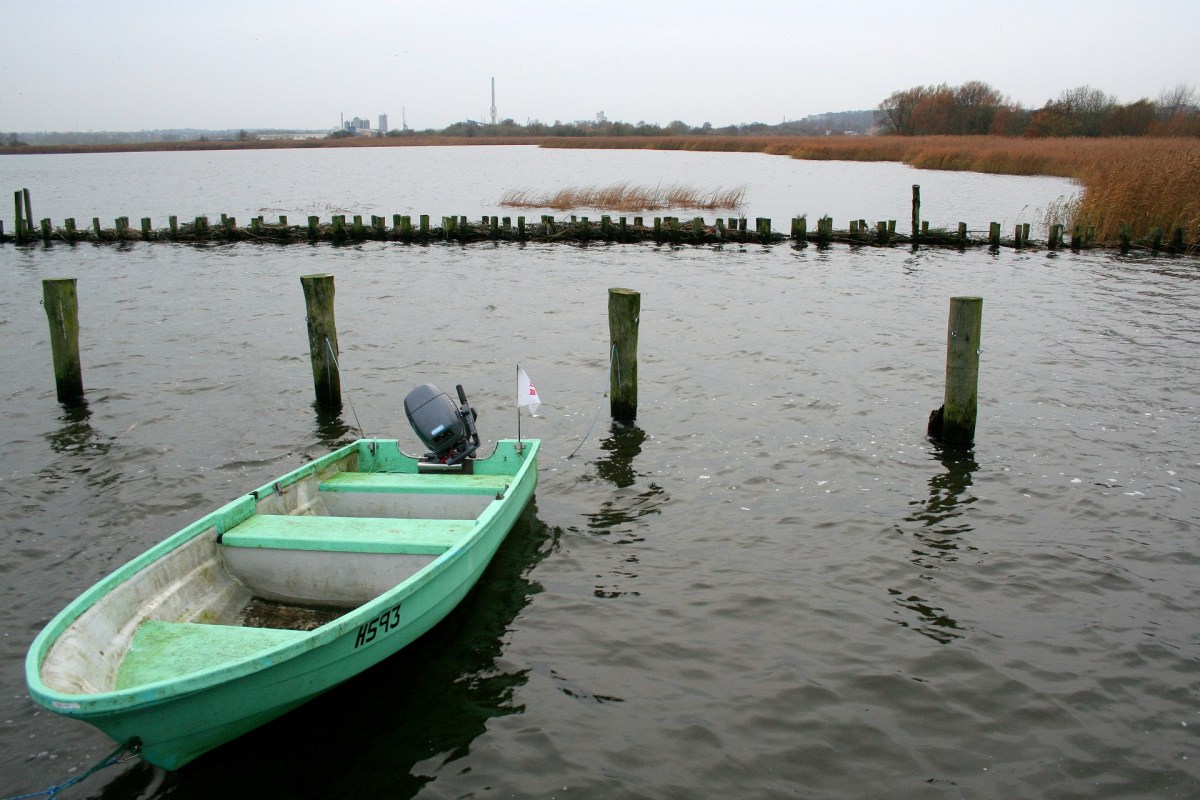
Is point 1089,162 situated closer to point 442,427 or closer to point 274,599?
point 442,427

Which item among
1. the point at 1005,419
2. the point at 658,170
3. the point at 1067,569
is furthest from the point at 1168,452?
the point at 658,170

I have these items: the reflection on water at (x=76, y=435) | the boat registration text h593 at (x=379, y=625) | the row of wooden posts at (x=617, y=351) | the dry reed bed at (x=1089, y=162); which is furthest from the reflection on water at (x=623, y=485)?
the dry reed bed at (x=1089, y=162)

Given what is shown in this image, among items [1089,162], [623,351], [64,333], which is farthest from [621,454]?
[1089,162]

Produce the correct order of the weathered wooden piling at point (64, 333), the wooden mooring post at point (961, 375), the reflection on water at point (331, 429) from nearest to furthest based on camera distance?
1. the wooden mooring post at point (961, 375)
2. the reflection on water at point (331, 429)
3. the weathered wooden piling at point (64, 333)

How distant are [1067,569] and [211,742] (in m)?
7.36

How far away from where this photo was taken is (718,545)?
9070 millimetres

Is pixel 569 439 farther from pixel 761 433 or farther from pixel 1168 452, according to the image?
pixel 1168 452

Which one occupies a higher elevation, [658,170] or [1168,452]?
[658,170]

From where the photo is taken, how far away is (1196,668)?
6.90 m

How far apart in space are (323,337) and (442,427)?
4381 millimetres

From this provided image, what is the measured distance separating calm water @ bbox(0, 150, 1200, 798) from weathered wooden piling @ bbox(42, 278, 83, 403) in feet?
1.21

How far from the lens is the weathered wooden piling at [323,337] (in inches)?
489

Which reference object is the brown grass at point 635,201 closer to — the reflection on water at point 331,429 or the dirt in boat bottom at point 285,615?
the reflection on water at point 331,429

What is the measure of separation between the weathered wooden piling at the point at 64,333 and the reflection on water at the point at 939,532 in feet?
35.9
